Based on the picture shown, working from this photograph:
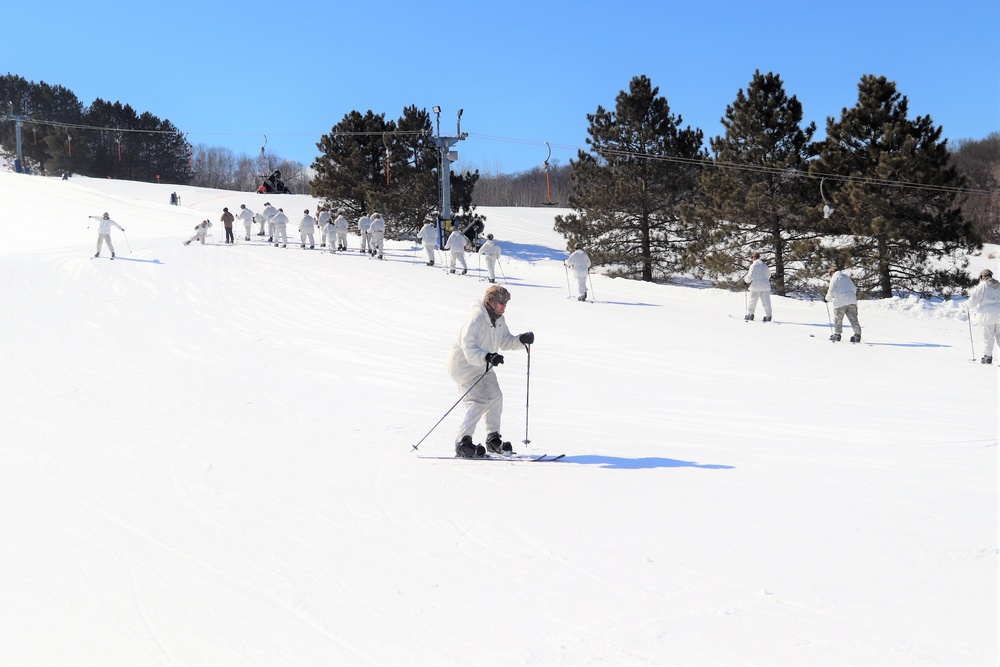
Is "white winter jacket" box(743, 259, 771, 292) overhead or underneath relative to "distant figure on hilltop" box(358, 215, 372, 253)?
underneath

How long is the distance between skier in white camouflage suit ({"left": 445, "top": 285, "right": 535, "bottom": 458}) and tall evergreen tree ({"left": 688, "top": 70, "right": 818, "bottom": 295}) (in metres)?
21.4

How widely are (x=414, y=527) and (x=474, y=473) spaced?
1.54m

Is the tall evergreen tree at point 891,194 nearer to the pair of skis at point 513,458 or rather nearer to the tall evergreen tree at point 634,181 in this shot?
the tall evergreen tree at point 634,181

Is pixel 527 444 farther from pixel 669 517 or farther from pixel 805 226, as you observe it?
pixel 805 226

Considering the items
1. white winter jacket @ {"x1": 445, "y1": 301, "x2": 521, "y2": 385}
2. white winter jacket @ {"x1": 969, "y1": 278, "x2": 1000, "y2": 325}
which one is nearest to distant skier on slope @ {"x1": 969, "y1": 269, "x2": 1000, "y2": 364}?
white winter jacket @ {"x1": 969, "y1": 278, "x2": 1000, "y2": 325}

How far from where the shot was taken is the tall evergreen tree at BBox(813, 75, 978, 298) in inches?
965

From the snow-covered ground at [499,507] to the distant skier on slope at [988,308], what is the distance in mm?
797

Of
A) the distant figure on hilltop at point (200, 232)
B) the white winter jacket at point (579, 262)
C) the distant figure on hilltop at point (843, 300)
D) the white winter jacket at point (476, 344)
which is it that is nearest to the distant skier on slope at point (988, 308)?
the distant figure on hilltop at point (843, 300)

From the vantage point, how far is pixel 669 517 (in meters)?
5.74

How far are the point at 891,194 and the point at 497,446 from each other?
2116 cm

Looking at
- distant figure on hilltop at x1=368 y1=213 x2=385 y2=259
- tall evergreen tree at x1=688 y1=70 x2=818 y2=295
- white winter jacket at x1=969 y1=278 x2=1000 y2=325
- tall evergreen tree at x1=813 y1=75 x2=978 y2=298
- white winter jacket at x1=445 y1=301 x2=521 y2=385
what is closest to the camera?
white winter jacket at x1=445 y1=301 x2=521 y2=385

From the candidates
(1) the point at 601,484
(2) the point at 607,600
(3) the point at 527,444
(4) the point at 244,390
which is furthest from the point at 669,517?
(4) the point at 244,390

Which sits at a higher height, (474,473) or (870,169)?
(870,169)

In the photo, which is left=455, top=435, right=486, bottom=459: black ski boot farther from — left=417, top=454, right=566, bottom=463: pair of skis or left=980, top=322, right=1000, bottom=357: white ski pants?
left=980, top=322, right=1000, bottom=357: white ski pants
